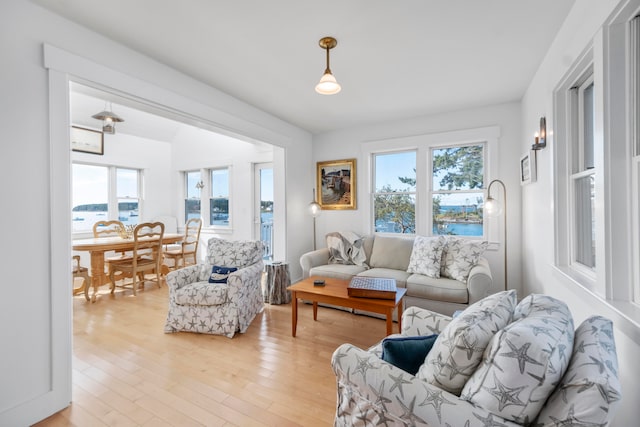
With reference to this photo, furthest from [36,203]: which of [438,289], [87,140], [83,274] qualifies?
[87,140]

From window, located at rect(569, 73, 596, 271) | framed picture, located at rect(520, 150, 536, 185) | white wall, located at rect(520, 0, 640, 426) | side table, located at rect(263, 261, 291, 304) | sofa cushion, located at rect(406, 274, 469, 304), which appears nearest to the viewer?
white wall, located at rect(520, 0, 640, 426)

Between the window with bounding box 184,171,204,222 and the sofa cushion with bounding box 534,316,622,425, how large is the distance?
20.4 feet

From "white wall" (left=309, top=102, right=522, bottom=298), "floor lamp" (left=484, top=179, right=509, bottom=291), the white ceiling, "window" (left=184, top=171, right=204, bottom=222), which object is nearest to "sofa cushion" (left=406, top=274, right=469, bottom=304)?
"floor lamp" (left=484, top=179, right=509, bottom=291)

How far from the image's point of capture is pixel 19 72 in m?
1.65

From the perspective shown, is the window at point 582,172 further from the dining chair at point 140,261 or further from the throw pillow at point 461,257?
the dining chair at point 140,261

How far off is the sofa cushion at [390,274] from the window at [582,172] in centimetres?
149

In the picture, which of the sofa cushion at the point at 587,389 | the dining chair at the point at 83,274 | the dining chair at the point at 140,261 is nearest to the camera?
the sofa cushion at the point at 587,389

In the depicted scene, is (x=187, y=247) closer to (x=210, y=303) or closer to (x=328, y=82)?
(x=210, y=303)

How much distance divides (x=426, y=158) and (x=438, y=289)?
188 centimetres

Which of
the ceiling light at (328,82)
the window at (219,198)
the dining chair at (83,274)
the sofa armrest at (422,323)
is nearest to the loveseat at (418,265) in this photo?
the sofa armrest at (422,323)

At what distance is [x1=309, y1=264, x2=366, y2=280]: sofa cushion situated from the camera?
3.42 m

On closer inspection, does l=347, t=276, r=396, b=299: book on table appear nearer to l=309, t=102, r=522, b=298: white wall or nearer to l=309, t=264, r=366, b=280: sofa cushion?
l=309, t=264, r=366, b=280: sofa cushion

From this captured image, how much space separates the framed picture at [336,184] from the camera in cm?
442

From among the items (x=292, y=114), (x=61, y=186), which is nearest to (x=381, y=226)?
(x=292, y=114)
